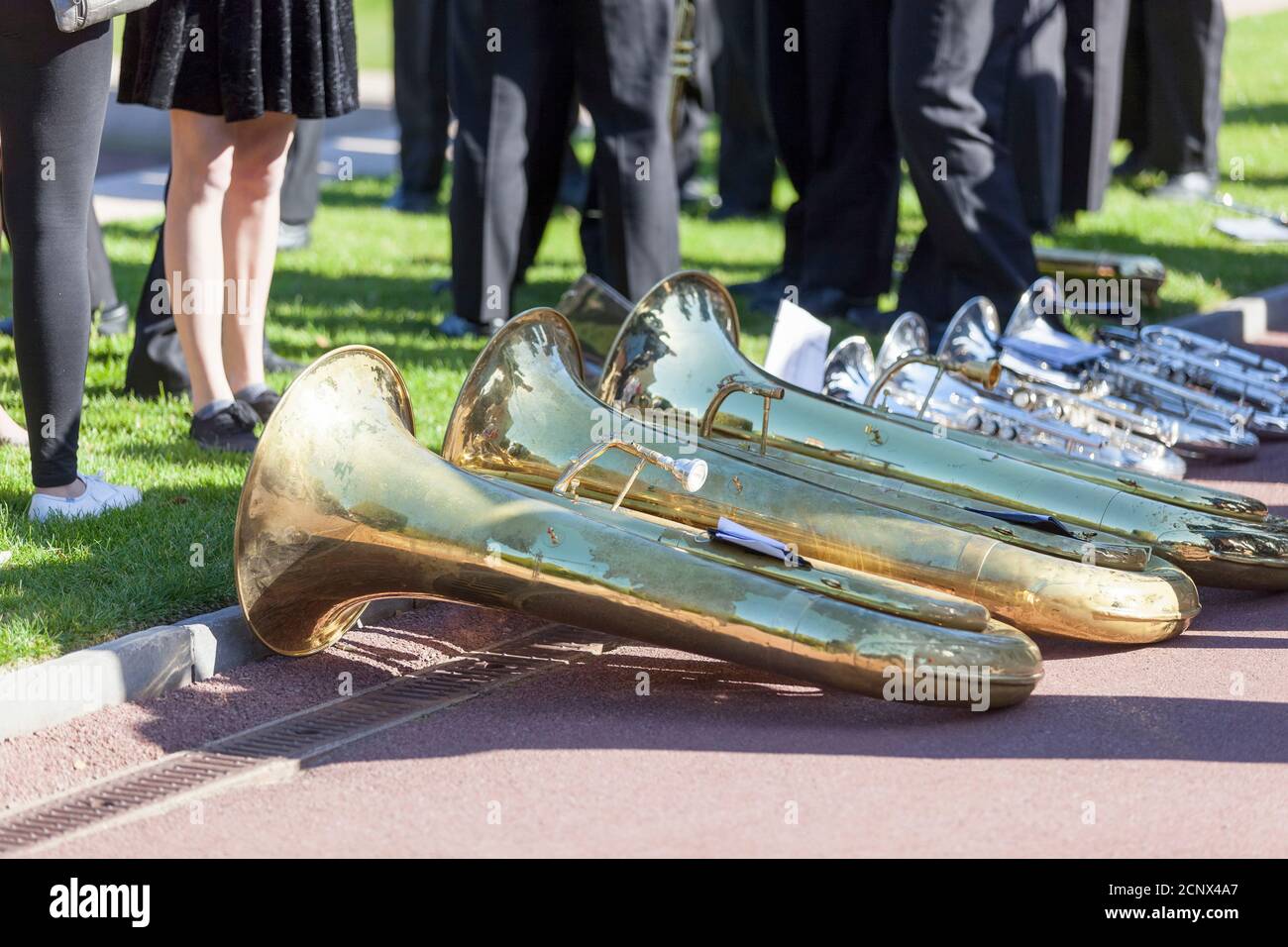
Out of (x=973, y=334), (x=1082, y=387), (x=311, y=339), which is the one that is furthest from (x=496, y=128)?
(x=1082, y=387)

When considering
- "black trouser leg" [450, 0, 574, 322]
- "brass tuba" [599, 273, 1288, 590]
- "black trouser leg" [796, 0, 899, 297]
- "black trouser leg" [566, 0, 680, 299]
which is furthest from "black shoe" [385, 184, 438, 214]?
"brass tuba" [599, 273, 1288, 590]

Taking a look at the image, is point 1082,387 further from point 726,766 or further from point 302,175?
point 302,175

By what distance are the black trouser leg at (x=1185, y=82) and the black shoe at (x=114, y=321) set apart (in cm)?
536

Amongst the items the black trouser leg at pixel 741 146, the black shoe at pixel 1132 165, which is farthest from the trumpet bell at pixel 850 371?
the black shoe at pixel 1132 165

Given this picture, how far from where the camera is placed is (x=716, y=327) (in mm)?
4367

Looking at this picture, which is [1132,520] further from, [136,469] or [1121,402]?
[136,469]

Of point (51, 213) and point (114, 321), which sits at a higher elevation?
point (51, 213)

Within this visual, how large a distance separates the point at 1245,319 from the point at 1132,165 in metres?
3.15

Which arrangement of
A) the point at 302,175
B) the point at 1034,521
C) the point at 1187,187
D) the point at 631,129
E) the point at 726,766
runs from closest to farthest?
1. the point at 726,766
2. the point at 1034,521
3. the point at 631,129
4. the point at 302,175
5. the point at 1187,187

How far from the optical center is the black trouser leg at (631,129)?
5395 mm

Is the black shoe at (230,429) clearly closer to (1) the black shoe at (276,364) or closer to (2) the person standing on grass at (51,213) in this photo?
(2) the person standing on grass at (51,213)

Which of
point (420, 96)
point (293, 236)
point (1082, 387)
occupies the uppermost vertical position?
point (420, 96)

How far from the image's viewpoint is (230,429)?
14.6 ft

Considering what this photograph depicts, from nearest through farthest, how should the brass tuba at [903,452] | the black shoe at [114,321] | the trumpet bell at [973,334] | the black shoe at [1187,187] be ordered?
the brass tuba at [903,452] < the trumpet bell at [973,334] < the black shoe at [114,321] < the black shoe at [1187,187]
